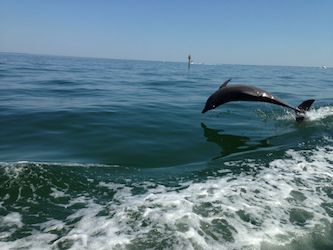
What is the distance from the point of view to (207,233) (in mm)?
5590

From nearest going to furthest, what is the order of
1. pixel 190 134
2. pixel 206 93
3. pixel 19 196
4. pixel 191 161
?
pixel 19 196 → pixel 191 161 → pixel 190 134 → pixel 206 93

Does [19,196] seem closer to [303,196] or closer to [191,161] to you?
[191,161]

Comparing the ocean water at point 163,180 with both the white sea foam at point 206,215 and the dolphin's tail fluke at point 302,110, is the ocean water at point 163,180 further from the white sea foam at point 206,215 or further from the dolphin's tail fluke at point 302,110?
the dolphin's tail fluke at point 302,110

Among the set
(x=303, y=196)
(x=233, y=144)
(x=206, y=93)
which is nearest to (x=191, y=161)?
(x=233, y=144)

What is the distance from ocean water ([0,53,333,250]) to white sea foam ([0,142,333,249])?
0.02 metres

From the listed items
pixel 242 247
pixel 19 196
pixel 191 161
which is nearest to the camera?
pixel 242 247

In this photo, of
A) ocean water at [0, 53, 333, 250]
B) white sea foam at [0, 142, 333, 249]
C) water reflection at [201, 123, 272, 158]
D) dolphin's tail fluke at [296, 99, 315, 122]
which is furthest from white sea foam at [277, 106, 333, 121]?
white sea foam at [0, 142, 333, 249]

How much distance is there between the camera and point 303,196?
22.9 feet

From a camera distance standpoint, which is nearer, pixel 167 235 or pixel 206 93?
pixel 167 235

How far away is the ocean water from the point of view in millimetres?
5551

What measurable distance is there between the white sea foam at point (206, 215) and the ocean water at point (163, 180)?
0.02 m

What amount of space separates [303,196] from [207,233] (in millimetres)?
2279

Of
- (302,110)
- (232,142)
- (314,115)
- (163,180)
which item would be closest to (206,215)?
(163,180)

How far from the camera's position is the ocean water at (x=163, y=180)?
5.55 meters
